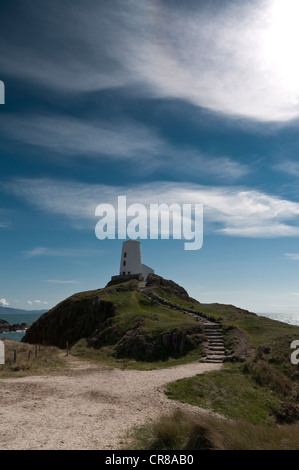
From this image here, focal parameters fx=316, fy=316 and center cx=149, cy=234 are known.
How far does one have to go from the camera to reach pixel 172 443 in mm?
10609

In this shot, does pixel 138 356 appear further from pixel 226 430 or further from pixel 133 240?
pixel 133 240

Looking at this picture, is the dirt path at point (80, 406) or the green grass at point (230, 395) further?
the green grass at point (230, 395)

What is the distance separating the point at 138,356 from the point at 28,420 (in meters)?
19.0

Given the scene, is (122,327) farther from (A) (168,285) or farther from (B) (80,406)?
(A) (168,285)

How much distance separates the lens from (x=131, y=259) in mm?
77062

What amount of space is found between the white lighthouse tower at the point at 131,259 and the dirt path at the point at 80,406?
171ft

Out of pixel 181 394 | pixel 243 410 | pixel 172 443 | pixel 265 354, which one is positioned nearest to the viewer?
pixel 172 443

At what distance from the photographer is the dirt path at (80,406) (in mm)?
11391

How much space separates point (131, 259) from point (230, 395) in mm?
59156

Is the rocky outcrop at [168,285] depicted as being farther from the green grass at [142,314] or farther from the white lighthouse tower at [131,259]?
the white lighthouse tower at [131,259]

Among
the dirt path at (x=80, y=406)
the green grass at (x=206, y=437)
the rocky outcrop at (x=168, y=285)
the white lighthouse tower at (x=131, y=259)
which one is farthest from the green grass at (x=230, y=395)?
the white lighthouse tower at (x=131, y=259)

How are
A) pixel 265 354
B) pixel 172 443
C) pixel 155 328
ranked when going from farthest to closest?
pixel 155 328
pixel 265 354
pixel 172 443

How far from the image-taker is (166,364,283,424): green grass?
1667cm
